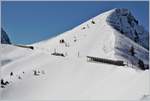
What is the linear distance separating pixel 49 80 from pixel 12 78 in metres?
5.39

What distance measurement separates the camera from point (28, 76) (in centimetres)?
5762

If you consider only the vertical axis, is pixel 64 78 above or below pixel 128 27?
below

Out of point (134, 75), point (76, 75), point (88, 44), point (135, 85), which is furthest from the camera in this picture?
point (88, 44)

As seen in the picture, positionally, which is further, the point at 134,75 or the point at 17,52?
the point at 17,52

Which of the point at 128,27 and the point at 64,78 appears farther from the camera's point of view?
the point at 128,27

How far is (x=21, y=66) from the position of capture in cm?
6444

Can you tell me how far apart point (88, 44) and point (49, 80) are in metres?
75.1

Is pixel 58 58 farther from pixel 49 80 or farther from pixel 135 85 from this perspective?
pixel 135 85

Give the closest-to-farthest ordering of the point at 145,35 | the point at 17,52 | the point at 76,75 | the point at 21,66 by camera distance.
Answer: the point at 76,75 < the point at 21,66 < the point at 17,52 < the point at 145,35

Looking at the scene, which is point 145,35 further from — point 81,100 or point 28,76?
point 81,100

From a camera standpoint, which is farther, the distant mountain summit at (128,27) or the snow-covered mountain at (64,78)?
the distant mountain summit at (128,27)

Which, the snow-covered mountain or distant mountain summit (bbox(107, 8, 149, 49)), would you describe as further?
distant mountain summit (bbox(107, 8, 149, 49))

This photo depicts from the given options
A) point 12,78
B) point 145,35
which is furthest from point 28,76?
point 145,35

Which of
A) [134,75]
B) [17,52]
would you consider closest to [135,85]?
[134,75]
